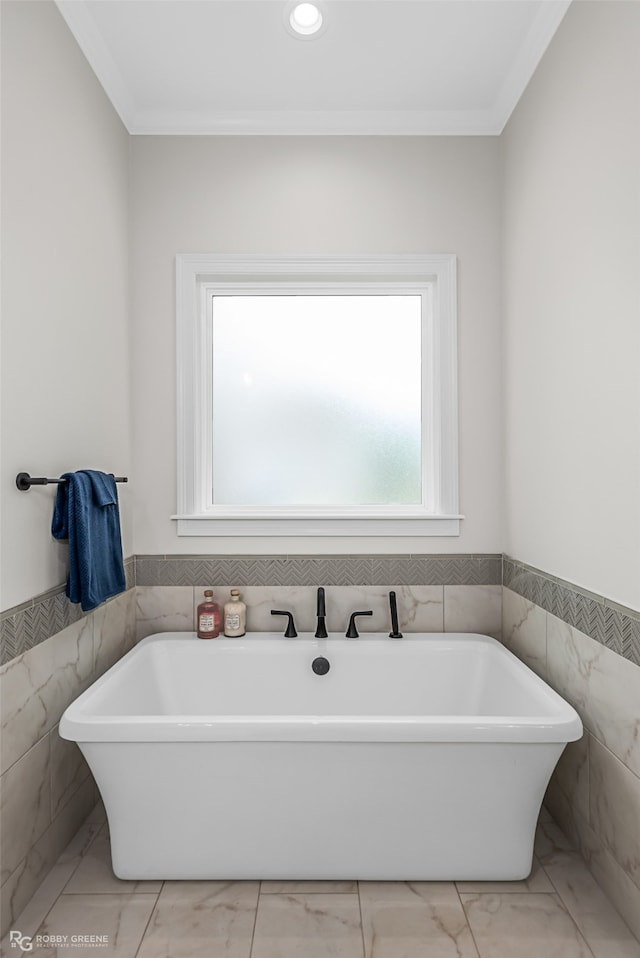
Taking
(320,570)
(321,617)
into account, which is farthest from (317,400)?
(321,617)

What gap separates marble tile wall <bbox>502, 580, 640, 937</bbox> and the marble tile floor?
94 millimetres

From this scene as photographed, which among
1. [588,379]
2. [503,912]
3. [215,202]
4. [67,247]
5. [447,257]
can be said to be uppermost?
[215,202]

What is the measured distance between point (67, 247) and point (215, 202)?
82cm

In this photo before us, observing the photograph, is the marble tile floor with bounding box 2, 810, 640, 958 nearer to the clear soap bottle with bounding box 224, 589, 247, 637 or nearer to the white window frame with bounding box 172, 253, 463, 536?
the clear soap bottle with bounding box 224, 589, 247, 637

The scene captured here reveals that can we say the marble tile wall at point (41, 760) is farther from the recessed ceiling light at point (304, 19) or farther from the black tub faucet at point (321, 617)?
the recessed ceiling light at point (304, 19)

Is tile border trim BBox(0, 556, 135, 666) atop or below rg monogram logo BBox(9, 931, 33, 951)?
→ atop

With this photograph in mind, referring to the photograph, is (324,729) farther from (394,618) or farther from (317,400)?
(317,400)

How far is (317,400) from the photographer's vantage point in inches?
105

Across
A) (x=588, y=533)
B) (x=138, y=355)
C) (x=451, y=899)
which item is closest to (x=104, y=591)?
(x=138, y=355)

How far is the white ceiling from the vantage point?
1973 mm

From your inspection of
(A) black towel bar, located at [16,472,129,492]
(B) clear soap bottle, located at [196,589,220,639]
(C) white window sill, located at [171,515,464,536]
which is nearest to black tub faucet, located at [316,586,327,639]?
(C) white window sill, located at [171,515,464,536]

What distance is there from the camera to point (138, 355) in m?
2.56

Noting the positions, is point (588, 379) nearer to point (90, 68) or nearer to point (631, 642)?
point (631, 642)

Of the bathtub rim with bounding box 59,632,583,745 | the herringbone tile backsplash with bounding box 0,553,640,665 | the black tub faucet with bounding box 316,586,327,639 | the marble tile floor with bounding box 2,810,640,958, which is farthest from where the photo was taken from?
the herringbone tile backsplash with bounding box 0,553,640,665
